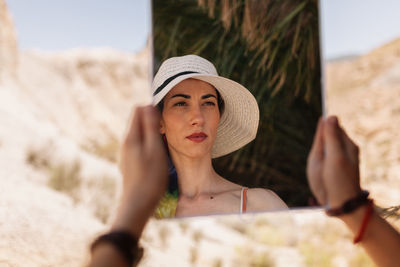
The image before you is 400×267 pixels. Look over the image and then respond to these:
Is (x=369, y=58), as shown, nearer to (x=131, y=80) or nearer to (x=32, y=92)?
(x=131, y=80)

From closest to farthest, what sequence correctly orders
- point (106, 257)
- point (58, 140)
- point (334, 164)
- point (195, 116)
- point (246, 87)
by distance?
point (106, 257), point (334, 164), point (195, 116), point (246, 87), point (58, 140)

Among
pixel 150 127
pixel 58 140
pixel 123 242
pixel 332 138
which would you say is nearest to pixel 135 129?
pixel 150 127

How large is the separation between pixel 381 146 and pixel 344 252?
162 centimetres

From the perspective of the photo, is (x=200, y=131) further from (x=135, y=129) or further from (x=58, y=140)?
(x=58, y=140)

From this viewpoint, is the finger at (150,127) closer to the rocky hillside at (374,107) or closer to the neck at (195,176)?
the neck at (195,176)

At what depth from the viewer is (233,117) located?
82 centimetres

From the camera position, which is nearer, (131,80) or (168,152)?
(168,152)

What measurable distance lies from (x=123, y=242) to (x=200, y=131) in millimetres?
395

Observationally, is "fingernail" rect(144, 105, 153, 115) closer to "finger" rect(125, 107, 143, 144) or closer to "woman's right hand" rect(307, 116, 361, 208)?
"finger" rect(125, 107, 143, 144)

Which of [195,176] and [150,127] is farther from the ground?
[150,127]

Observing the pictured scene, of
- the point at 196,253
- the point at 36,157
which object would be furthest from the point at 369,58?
the point at 36,157

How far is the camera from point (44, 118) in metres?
4.76

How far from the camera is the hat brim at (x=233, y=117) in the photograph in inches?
31.4

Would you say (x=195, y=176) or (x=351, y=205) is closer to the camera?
(x=351, y=205)
